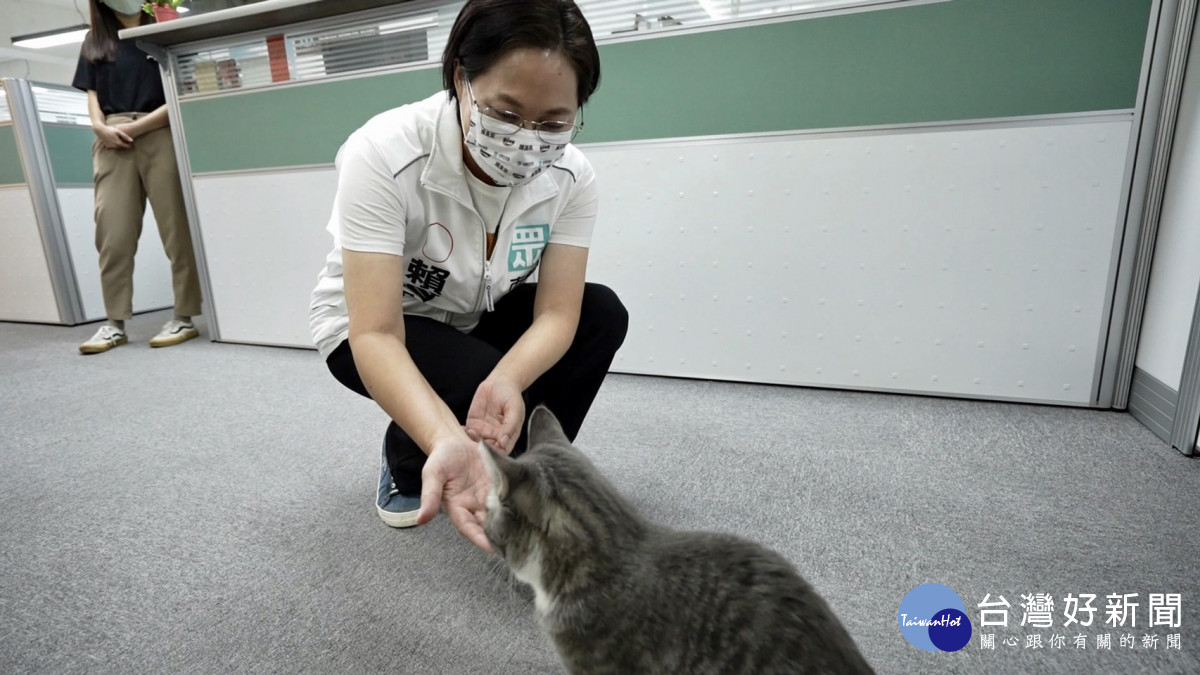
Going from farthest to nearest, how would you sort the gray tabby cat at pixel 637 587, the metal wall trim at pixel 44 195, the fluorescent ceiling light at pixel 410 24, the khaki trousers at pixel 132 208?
the metal wall trim at pixel 44 195, the khaki trousers at pixel 132 208, the fluorescent ceiling light at pixel 410 24, the gray tabby cat at pixel 637 587

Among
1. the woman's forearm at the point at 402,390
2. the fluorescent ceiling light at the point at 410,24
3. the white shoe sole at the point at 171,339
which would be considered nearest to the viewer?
the woman's forearm at the point at 402,390

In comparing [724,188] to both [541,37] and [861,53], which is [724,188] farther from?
[541,37]

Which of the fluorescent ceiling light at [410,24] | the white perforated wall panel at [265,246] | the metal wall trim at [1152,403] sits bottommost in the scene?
the metal wall trim at [1152,403]

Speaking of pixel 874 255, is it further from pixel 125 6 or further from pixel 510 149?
pixel 125 6

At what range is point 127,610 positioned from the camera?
0.98 m

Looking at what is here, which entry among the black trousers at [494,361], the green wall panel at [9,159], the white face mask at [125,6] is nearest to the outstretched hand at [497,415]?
the black trousers at [494,361]

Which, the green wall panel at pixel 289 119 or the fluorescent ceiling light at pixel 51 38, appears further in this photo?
the fluorescent ceiling light at pixel 51 38

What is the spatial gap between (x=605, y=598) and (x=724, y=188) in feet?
5.16

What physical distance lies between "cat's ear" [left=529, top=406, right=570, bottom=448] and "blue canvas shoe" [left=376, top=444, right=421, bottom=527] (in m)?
0.53

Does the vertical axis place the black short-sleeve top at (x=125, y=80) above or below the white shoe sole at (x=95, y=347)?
above

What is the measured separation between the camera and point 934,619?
3.02 feet

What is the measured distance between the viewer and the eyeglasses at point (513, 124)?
92 centimetres

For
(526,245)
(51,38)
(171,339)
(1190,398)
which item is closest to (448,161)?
(526,245)

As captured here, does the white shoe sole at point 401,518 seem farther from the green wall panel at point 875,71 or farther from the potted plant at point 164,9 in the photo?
the potted plant at point 164,9
